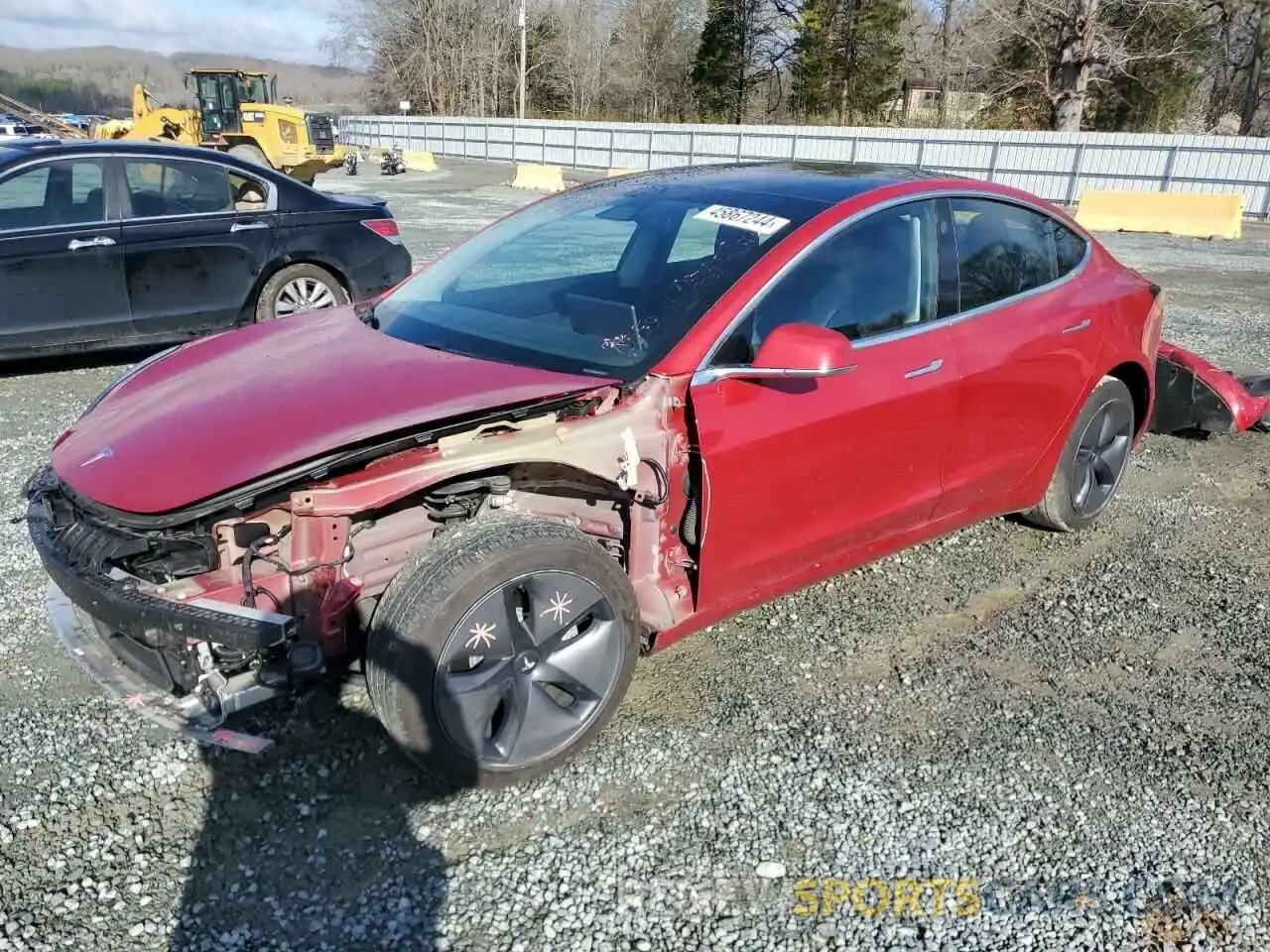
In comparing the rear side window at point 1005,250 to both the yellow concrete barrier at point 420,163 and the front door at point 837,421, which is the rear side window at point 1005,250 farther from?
the yellow concrete barrier at point 420,163

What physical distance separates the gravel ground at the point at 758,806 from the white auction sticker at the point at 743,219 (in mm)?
1458

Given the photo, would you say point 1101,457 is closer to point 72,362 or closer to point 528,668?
point 528,668

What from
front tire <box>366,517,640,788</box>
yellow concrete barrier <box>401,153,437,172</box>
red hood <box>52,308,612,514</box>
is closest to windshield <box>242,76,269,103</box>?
yellow concrete barrier <box>401,153,437,172</box>

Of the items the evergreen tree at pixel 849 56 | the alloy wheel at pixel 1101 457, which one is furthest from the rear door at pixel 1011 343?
the evergreen tree at pixel 849 56

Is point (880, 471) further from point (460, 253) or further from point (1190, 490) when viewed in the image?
point (1190, 490)

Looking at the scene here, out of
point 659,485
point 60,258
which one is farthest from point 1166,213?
point 659,485

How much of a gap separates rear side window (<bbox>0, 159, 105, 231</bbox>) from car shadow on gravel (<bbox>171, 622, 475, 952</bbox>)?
4.83 metres

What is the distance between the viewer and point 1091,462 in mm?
4395

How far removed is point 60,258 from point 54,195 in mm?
467

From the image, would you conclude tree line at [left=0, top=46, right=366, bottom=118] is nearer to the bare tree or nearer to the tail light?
the bare tree

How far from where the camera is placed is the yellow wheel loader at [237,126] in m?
26.2

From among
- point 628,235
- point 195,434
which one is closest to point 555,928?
point 195,434

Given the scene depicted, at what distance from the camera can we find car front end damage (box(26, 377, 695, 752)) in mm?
2387

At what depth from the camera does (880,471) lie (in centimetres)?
334
